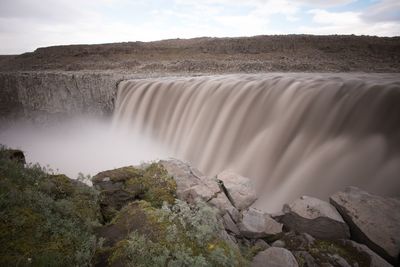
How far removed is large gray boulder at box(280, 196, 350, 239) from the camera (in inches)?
187

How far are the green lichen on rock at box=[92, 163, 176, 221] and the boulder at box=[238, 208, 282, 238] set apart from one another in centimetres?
123

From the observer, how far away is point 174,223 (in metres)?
3.77

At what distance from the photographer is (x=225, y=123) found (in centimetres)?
1046

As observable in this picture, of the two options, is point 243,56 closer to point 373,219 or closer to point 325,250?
point 373,219

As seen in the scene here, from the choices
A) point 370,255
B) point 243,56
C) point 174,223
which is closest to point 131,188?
point 174,223

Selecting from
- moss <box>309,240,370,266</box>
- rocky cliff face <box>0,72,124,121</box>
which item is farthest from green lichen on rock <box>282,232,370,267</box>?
rocky cliff face <box>0,72,124,121</box>

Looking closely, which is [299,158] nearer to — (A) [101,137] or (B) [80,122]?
(A) [101,137]

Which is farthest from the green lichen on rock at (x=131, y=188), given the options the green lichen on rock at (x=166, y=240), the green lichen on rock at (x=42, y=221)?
the green lichen on rock at (x=166, y=240)

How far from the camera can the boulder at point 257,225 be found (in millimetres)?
4648

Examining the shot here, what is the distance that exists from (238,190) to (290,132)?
3.69m

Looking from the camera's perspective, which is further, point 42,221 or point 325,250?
point 325,250

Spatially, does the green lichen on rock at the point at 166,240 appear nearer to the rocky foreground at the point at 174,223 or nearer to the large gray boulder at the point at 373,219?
the rocky foreground at the point at 174,223

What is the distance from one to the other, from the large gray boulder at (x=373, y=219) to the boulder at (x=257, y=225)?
3.82 ft

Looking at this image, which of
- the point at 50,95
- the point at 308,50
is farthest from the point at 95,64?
the point at 308,50
